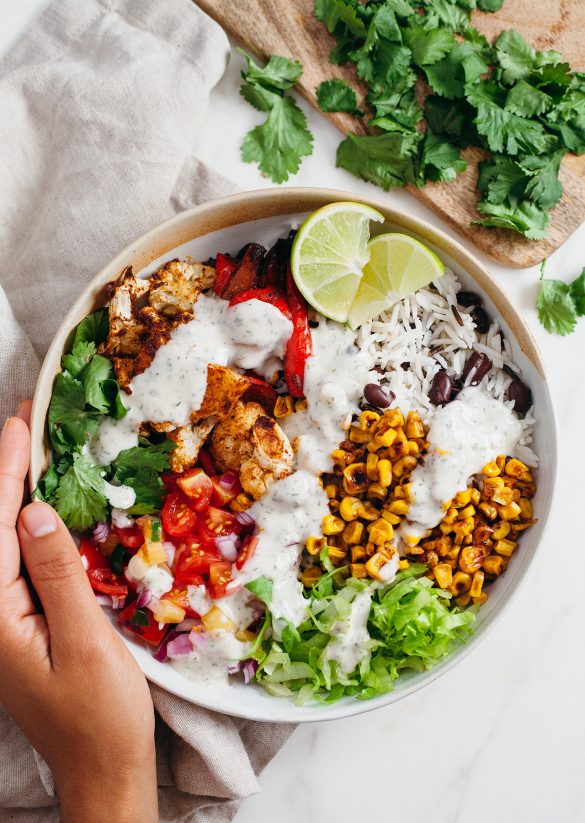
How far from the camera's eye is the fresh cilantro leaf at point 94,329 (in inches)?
115

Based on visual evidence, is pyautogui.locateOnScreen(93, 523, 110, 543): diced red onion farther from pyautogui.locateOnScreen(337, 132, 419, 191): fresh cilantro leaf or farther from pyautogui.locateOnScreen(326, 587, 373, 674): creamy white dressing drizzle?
pyautogui.locateOnScreen(337, 132, 419, 191): fresh cilantro leaf

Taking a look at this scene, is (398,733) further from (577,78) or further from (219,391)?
(577,78)

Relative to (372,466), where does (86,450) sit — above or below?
below

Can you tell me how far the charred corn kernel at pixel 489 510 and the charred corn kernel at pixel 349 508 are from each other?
18.9 inches

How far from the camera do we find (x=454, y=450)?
2967 mm

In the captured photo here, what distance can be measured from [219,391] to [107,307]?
547 millimetres

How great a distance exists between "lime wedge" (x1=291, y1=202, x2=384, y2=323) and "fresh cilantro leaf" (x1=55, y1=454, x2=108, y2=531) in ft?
3.54

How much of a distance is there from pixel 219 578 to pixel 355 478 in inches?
26.1

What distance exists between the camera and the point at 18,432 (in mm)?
2762

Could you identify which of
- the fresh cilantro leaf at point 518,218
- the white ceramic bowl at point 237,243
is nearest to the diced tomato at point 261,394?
the white ceramic bowl at point 237,243

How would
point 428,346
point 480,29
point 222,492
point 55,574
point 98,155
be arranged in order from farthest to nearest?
1. point 480,29
2. point 98,155
3. point 428,346
4. point 222,492
5. point 55,574

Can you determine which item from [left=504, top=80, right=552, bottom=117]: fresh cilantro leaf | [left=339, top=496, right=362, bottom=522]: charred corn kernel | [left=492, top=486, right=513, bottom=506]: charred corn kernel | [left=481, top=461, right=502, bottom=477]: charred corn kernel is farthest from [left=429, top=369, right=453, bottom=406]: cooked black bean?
[left=504, top=80, right=552, bottom=117]: fresh cilantro leaf

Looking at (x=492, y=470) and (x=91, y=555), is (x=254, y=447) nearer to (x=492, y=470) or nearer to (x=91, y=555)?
(x=91, y=555)

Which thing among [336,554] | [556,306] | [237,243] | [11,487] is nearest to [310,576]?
[336,554]
